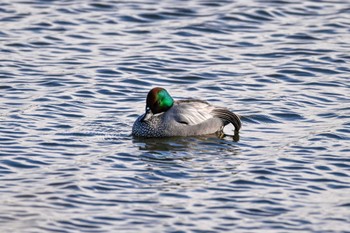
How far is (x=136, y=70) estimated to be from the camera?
1686 centimetres

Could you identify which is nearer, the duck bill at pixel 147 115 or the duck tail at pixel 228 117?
the duck bill at pixel 147 115

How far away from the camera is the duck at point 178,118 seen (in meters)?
13.7

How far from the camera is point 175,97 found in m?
15.6

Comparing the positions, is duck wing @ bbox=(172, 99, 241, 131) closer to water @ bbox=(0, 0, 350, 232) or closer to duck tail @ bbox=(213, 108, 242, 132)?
duck tail @ bbox=(213, 108, 242, 132)

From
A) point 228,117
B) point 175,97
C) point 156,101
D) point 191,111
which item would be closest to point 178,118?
point 191,111

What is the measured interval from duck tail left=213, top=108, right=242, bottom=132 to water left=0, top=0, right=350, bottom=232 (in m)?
0.16

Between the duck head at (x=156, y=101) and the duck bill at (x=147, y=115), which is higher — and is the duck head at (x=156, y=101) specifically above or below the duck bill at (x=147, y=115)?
above

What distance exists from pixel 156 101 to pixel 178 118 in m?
0.37

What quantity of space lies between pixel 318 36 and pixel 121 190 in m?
8.81

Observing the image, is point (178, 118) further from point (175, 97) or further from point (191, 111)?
point (175, 97)

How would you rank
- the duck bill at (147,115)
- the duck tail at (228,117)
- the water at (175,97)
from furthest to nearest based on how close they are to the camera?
the duck tail at (228,117)
the duck bill at (147,115)
the water at (175,97)

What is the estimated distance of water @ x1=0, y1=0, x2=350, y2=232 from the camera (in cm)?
1046

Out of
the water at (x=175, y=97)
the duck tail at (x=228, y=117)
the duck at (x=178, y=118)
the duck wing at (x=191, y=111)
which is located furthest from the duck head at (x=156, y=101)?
the duck tail at (x=228, y=117)

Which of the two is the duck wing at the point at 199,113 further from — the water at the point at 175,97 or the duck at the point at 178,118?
the water at the point at 175,97
